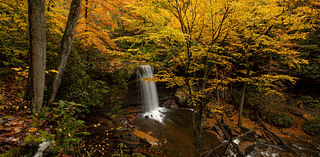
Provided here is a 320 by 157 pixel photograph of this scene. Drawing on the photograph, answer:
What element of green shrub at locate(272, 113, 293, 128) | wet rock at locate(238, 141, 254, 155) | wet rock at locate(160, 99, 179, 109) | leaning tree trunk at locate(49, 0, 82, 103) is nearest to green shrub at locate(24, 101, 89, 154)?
leaning tree trunk at locate(49, 0, 82, 103)

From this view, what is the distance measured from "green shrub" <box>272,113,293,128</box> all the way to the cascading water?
304 inches

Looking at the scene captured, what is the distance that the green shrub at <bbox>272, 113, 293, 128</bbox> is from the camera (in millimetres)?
8398

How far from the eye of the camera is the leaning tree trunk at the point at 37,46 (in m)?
3.00

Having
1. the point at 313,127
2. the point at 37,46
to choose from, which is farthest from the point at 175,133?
the point at 313,127

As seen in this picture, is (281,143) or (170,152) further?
(281,143)

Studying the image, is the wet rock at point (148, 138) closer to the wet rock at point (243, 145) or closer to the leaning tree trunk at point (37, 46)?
the wet rock at point (243, 145)

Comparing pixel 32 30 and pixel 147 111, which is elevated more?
pixel 32 30

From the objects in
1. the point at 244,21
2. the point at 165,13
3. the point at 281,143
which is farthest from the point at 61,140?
the point at 281,143

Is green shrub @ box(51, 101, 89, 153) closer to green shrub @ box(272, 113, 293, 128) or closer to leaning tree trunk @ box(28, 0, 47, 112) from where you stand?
leaning tree trunk @ box(28, 0, 47, 112)

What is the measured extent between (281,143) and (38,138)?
984 cm

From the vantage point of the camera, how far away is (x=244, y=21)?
11.8ft

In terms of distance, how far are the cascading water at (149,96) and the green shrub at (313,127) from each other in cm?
900

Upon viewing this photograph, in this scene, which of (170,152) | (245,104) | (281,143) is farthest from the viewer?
(245,104)

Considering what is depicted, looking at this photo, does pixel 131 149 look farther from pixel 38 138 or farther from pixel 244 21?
pixel 244 21
